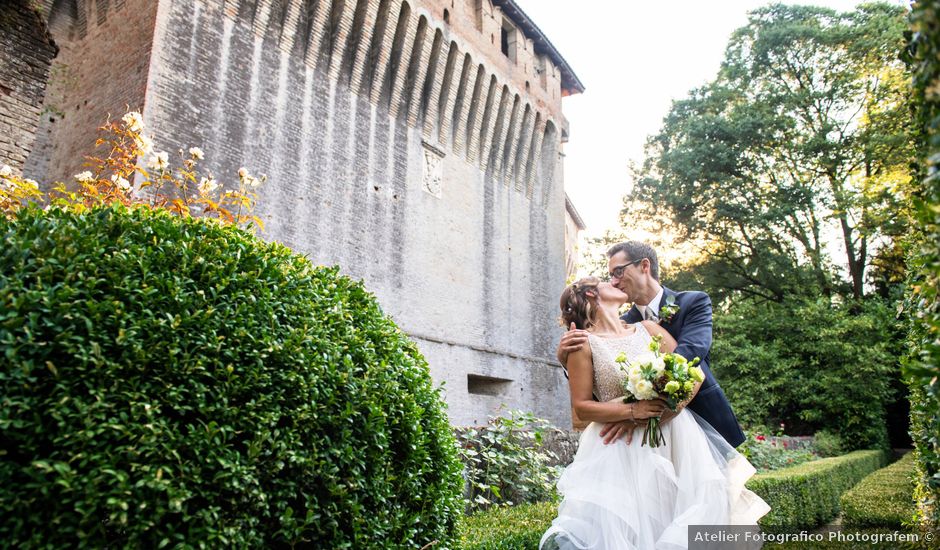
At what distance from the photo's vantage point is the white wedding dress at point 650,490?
245 centimetres

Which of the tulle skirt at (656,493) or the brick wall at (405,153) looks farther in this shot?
the brick wall at (405,153)

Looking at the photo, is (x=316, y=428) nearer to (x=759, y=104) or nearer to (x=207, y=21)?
(x=207, y=21)

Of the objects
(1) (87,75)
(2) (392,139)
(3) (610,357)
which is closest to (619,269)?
(3) (610,357)

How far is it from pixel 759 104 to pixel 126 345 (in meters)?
21.3

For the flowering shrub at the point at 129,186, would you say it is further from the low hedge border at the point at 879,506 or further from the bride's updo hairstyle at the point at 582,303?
the low hedge border at the point at 879,506

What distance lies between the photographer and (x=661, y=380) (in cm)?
249

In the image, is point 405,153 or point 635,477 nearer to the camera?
point 635,477

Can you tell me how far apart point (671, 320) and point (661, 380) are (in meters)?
0.67

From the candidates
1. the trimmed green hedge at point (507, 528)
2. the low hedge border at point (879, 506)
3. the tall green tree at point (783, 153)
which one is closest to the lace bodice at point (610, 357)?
the trimmed green hedge at point (507, 528)

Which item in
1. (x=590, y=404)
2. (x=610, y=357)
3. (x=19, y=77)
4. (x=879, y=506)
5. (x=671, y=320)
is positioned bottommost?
(x=879, y=506)

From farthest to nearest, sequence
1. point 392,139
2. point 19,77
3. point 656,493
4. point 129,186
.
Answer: point 392,139 → point 19,77 → point 129,186 → point 656,493

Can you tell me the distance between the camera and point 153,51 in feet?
28.2

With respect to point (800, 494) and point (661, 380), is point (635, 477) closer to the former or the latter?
point (661, 380)

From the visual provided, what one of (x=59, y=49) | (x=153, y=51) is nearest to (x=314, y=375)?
(x=153, y=51)
